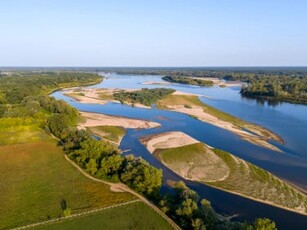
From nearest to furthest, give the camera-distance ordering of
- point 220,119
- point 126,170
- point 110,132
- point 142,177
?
point 142,177
point 126,170
point 110,132
point 220,119

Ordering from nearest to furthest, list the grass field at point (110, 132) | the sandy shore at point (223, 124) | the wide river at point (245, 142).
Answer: the wide river at point (245, 142) < the sandy shore at point (223, 124) < the grass field at point (110, 132)

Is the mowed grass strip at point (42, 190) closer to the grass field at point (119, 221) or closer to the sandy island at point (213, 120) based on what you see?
the grass field at point (119, 221)

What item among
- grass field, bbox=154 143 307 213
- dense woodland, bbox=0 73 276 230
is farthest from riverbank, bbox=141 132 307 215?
dense woodland, bbox=0 73 276 230

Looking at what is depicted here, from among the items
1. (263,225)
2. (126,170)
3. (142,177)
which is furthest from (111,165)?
(263,225)

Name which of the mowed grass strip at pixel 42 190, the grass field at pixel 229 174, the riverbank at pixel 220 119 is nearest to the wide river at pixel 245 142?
the grass field at pixel 229 174

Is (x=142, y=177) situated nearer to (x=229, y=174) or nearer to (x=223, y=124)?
(x=229, y=174)

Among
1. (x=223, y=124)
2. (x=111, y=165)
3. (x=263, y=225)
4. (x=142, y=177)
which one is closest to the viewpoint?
(x=263, y=225)

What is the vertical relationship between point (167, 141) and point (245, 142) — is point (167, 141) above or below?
above
